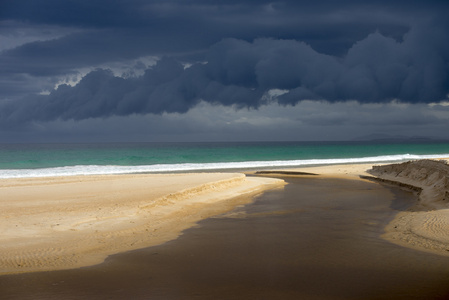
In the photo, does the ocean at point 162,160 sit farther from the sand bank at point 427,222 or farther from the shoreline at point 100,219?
the sand bank at point 427,222

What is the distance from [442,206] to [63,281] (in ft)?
43.5

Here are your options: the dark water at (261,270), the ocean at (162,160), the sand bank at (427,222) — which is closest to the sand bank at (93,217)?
the dark water at (261,270)

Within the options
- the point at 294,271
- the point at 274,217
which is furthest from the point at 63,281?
the point at 274,217

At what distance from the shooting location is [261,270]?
8.01m

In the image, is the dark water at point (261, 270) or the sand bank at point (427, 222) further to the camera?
the sand bank at point (427, 222)

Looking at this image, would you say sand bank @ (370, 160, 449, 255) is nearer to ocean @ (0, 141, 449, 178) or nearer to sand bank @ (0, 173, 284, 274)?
sand bank @ (0, 173, 284, 274)

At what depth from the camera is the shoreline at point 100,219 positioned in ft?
30.1

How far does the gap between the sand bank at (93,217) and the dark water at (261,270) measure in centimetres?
86

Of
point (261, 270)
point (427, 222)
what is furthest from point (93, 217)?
point (427, 222)

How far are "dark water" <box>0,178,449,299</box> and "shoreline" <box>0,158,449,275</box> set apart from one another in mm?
633

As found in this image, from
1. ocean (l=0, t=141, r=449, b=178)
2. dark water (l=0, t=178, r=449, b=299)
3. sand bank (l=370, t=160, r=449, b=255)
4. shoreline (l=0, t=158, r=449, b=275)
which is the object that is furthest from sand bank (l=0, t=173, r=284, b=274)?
ocean (l=0, t=141, r=449, b=178)

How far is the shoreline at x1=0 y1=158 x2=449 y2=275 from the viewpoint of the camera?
30.1 feet

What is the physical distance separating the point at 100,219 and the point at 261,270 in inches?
259

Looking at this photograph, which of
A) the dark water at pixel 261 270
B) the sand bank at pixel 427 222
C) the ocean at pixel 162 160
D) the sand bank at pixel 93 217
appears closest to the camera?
the dark water at pixel 261 270
